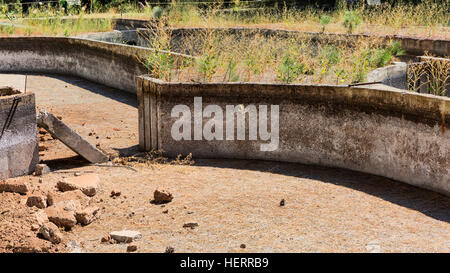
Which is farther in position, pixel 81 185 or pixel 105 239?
pixel 81 185

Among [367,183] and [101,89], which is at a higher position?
[101,89]

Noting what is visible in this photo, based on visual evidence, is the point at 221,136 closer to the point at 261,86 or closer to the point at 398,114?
the point at 261,86

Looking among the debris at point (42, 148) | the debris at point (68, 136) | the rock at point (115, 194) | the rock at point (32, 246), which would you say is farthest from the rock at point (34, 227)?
the debris at point (42, 148)

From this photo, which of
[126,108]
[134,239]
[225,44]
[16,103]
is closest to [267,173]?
[134,239]

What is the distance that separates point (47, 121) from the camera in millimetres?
7738

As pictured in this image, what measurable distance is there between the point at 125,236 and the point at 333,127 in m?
3.29

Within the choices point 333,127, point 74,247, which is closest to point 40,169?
point 74,247

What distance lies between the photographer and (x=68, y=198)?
636 cm

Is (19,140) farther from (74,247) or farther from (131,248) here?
(131,248)

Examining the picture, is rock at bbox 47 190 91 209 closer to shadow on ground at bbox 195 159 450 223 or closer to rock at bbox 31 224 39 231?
rock at bbox 31 224 39 231

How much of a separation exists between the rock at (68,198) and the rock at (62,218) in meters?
0.17

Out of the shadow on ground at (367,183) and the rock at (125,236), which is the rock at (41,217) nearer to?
the rock at (125,236)

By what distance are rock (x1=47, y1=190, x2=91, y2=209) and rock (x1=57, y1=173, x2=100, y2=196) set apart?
16 cm

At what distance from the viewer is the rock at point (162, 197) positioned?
6536mm
